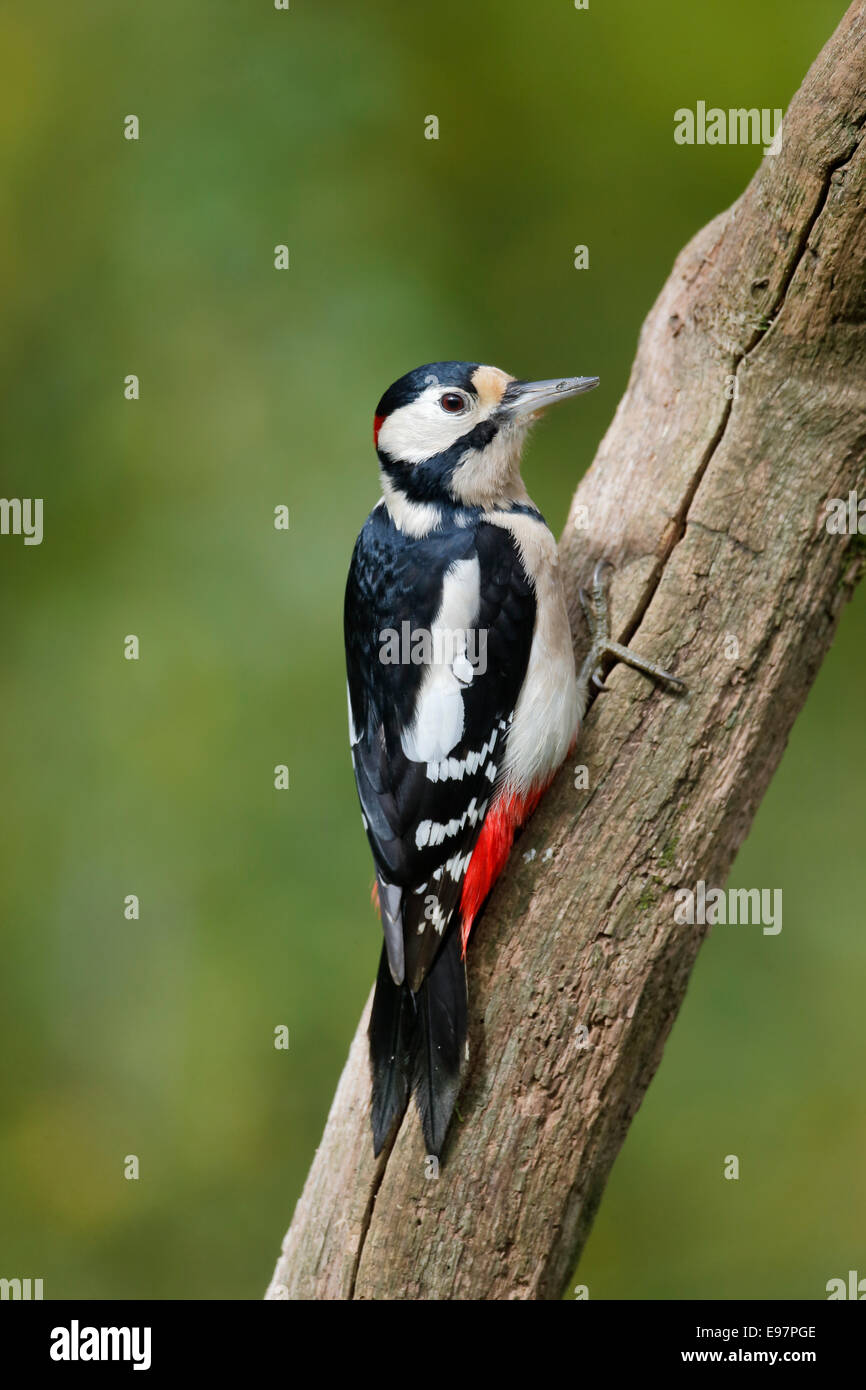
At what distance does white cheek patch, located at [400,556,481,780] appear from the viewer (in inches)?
79.8

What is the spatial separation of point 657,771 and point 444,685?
0.37 meters

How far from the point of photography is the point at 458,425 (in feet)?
7.09

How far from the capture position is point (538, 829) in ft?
6.74

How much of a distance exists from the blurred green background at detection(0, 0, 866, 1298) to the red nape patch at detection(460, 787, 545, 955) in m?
→ 1.31

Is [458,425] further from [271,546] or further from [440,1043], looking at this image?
[271,546]

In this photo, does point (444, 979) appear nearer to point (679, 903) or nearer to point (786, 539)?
point (679, 903)

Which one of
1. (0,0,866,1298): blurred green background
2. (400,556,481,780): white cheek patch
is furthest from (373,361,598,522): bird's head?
(0,0,866,1298): blurred green background

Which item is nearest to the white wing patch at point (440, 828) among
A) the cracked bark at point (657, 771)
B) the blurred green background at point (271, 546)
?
the cracked bark at point (657, 771)

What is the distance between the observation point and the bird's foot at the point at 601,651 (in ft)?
6.75

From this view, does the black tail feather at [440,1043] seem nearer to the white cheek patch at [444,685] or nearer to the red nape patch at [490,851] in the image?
the red nape patch at [490,851]

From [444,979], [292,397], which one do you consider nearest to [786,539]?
[444,979]

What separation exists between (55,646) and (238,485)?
2.28 feet

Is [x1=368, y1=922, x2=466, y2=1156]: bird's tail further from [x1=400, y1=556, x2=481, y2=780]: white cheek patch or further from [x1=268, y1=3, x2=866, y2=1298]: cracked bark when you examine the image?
[x1=400, y1=556, x2=481, y2=780]: white cheek patch

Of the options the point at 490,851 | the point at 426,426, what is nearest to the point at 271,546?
the point at 426,426
